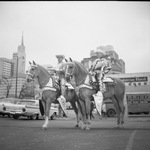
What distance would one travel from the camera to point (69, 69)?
29.1 feet

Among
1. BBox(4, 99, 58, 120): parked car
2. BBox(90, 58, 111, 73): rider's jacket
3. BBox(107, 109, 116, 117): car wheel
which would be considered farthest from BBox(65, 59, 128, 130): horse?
BBox(107, 109, 116, 117): car wheel

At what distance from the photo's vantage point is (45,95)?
29.0 feet

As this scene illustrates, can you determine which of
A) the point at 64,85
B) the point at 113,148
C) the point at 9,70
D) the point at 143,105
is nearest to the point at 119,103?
the point at 64,85

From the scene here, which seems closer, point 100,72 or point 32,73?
point 100,72

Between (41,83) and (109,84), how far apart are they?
3.37 metres

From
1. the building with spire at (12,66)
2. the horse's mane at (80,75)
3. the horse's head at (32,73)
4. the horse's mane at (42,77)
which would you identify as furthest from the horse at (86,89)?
the building with spire at (12,66)

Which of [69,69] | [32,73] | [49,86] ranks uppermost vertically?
[69,69]

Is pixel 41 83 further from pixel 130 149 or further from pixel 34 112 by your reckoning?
pixel 34 112

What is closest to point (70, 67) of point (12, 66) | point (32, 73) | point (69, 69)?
point (69, 69)

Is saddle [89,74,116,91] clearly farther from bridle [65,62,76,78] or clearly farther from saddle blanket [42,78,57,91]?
saddle blanket [42,78,57,91]

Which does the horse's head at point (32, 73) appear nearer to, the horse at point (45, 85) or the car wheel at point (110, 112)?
the horse at point (45, 85)

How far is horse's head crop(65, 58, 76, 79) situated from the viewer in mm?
8766

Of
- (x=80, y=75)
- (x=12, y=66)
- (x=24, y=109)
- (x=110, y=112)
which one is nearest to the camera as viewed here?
(x=80, y=75)

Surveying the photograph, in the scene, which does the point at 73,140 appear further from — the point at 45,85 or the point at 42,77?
the point at 42,77
